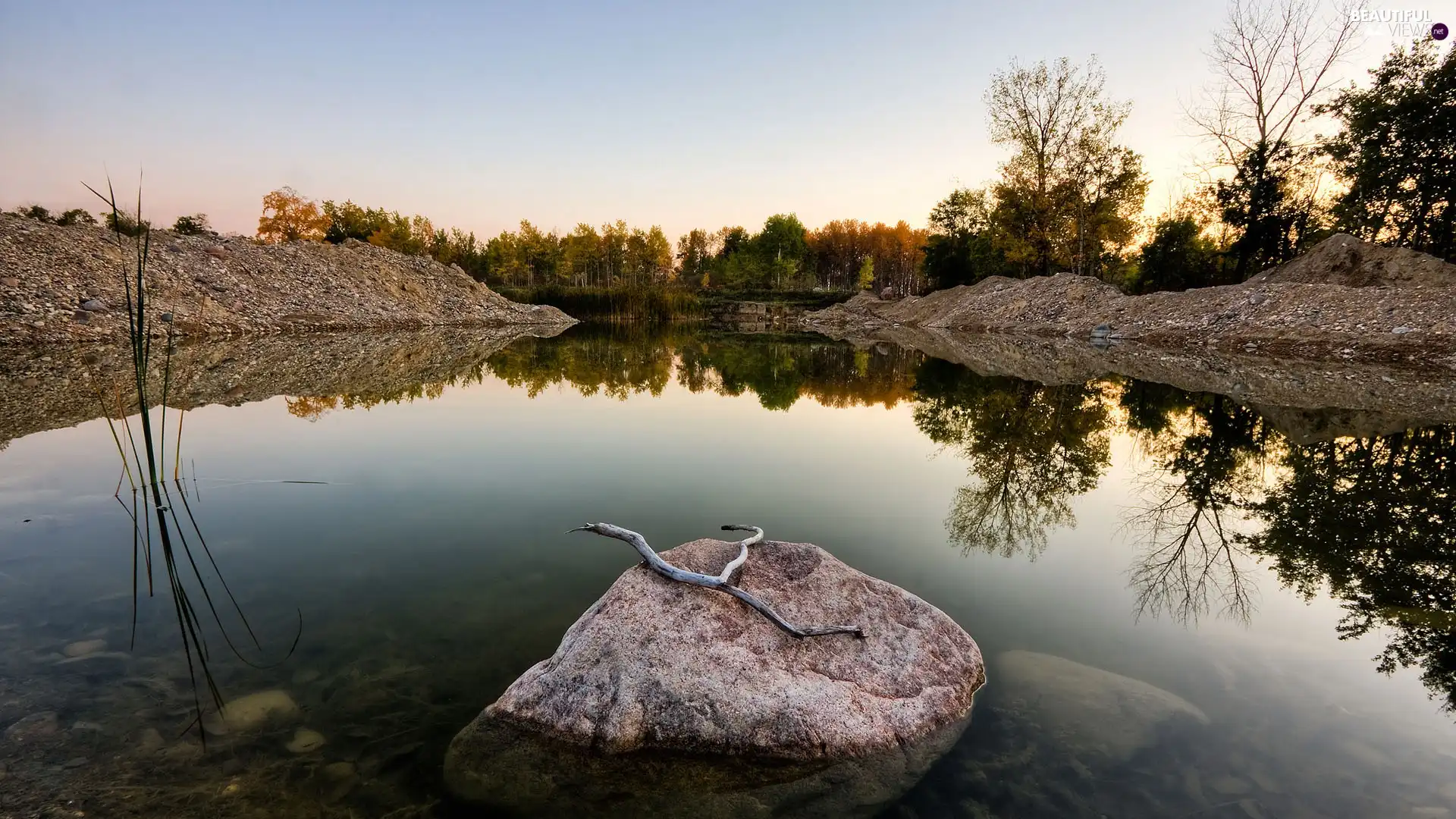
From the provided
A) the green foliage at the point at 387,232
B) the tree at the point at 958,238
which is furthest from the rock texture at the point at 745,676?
the green foliage at the point at 387,232

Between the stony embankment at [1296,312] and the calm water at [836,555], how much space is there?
1567cm

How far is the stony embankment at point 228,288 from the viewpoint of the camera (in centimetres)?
2098

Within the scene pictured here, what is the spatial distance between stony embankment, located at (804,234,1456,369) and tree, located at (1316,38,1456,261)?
435cm

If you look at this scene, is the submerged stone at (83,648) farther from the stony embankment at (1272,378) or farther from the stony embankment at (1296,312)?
the stony embankment at (1296,312)

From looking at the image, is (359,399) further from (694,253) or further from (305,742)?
(694,253)

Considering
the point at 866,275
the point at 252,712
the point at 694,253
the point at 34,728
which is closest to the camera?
the point at 34,728

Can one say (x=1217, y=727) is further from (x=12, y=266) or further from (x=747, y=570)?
(x=12, y=266)

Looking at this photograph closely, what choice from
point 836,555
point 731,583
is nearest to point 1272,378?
point 836,555

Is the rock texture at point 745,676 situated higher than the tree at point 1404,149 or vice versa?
the tree at point 1404,149

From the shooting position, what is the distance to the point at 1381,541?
18.5 ft

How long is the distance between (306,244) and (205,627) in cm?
4559

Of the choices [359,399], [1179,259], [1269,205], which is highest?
[1269,205]

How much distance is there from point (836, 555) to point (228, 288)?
120 ft

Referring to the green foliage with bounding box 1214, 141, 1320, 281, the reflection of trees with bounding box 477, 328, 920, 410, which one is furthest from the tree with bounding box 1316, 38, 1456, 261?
the reflection of trees with bounding box 477, 328, 920, 410
